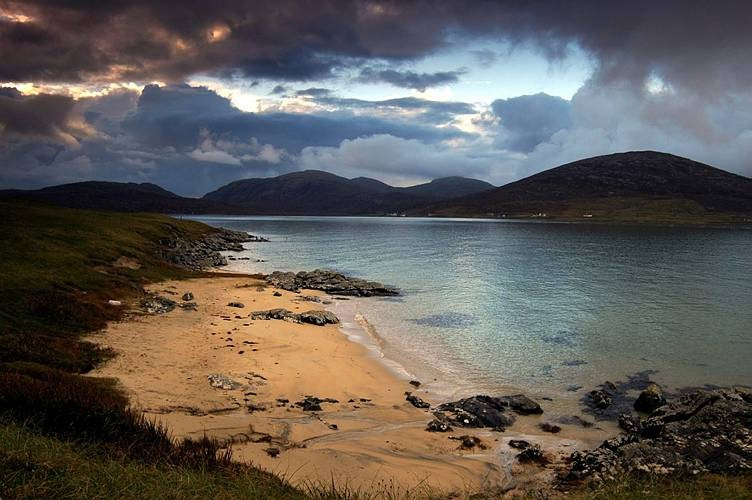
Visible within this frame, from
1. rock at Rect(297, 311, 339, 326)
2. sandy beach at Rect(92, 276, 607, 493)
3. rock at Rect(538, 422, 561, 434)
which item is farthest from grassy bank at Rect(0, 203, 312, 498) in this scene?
rock at Rect(297, 311, 339, 326)

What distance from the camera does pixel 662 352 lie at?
103ft

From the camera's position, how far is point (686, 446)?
564 inches

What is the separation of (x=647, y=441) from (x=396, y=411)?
1015 centimetres

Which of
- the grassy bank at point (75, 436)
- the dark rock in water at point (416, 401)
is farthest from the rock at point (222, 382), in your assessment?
the dark rock in water at point (416, 401)

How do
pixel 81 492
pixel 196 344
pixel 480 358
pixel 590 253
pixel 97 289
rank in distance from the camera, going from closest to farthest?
pixel 81 492
pixel 196 344
pixel 480 358
pixel 97 289
pixel 590 253

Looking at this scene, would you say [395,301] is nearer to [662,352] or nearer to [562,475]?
[662,352]

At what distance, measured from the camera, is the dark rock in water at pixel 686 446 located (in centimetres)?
1312

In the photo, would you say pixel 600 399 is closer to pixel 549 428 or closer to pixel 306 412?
pixel 549 428

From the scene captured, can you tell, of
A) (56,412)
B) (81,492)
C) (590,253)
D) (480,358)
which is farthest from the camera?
(590,253)

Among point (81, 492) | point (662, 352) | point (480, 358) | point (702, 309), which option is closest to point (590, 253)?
point (702, 309)

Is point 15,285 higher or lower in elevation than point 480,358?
higher

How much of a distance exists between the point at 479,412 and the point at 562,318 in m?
24.8

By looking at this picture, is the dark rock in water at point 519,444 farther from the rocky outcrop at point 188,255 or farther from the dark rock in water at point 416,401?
the rocky outcrop at point 188,255

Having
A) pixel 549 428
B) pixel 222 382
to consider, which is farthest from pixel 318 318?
pixel 549 428
